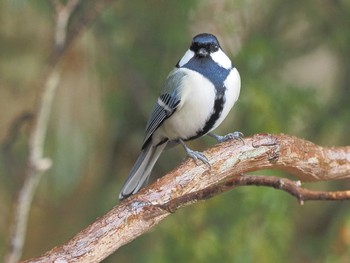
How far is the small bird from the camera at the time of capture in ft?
6.11

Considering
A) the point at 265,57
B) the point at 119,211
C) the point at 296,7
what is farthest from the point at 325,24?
the point at 119,211

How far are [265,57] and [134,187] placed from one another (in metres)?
0.80

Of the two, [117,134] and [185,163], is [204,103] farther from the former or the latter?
[117,134]

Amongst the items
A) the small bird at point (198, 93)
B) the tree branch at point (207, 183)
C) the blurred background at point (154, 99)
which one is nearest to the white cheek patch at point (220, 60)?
the small bird at point (198, 93)

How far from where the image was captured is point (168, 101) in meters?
1.93

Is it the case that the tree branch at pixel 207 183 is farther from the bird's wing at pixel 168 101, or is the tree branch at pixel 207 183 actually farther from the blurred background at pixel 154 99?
the blurred background at pixel 154 99

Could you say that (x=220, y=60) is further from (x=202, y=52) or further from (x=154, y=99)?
(x=154, y=99)

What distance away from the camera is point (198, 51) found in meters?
1.91

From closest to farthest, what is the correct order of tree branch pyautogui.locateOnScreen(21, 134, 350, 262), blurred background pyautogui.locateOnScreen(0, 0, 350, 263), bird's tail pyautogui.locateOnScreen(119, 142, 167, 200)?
tree branch pyautogui.locateOnScreen(21, 134, 350, 262) → bird's tail pyautogui.locateOnScreen(119, 142, 167, 200) → blurred background pyautogui.locateOnScreen(0, 0, 350, 263)

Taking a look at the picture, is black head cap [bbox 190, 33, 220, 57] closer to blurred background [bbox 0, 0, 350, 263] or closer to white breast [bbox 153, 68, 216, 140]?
white breast [bbox 153, 68, 216, 140]

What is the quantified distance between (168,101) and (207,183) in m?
0.34

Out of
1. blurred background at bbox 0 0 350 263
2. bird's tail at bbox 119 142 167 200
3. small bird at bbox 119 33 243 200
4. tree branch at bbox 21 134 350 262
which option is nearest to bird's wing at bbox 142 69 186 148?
small bird at bbox 119 33 243 200

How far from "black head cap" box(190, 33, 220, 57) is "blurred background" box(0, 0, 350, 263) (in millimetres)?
642

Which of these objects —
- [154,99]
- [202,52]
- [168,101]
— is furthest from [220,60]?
[154,99]
